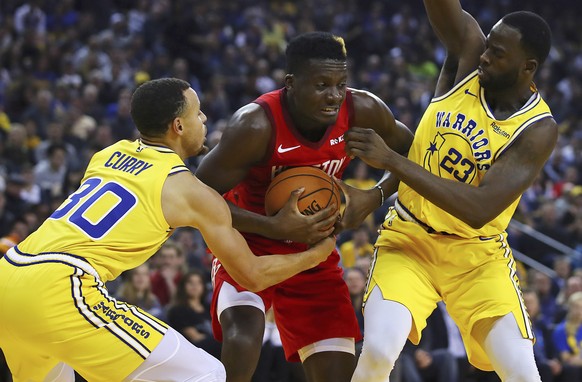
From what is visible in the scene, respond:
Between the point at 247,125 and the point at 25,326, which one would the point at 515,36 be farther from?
the point at 25,326

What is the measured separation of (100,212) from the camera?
4.08m

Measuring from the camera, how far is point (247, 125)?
4770 millimetres

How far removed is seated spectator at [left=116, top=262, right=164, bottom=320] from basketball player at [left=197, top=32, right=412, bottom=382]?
3.10m

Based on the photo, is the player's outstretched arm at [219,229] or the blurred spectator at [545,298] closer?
the player's outstretched arm at [219,229]

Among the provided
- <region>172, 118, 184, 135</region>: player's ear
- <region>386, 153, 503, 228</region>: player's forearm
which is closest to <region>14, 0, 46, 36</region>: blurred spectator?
<region>172, 118, 184, 135</region>: player's ear

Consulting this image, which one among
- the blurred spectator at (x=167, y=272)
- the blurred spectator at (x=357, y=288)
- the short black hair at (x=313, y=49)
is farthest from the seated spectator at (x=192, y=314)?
the short black hair at (x=313, y=49)

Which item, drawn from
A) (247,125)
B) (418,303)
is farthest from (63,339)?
(418,303)

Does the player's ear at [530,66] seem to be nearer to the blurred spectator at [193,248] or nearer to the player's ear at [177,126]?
the player's ear at [177,126]

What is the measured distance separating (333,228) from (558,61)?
15992mm

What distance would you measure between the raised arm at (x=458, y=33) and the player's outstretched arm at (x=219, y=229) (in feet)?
4.61

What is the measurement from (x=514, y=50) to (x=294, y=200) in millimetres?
1387

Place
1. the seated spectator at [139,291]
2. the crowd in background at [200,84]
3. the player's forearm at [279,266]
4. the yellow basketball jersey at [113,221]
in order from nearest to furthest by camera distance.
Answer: the yellow basketball jersey at [113,221]
the player's forearm at [279,266]
the seated spectator at [139,291]
the crowd in background at [200,84]

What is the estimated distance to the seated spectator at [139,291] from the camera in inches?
328

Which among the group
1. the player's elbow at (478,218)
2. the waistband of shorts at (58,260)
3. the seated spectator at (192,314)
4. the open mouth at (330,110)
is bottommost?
the seated spectator at (192,314)
